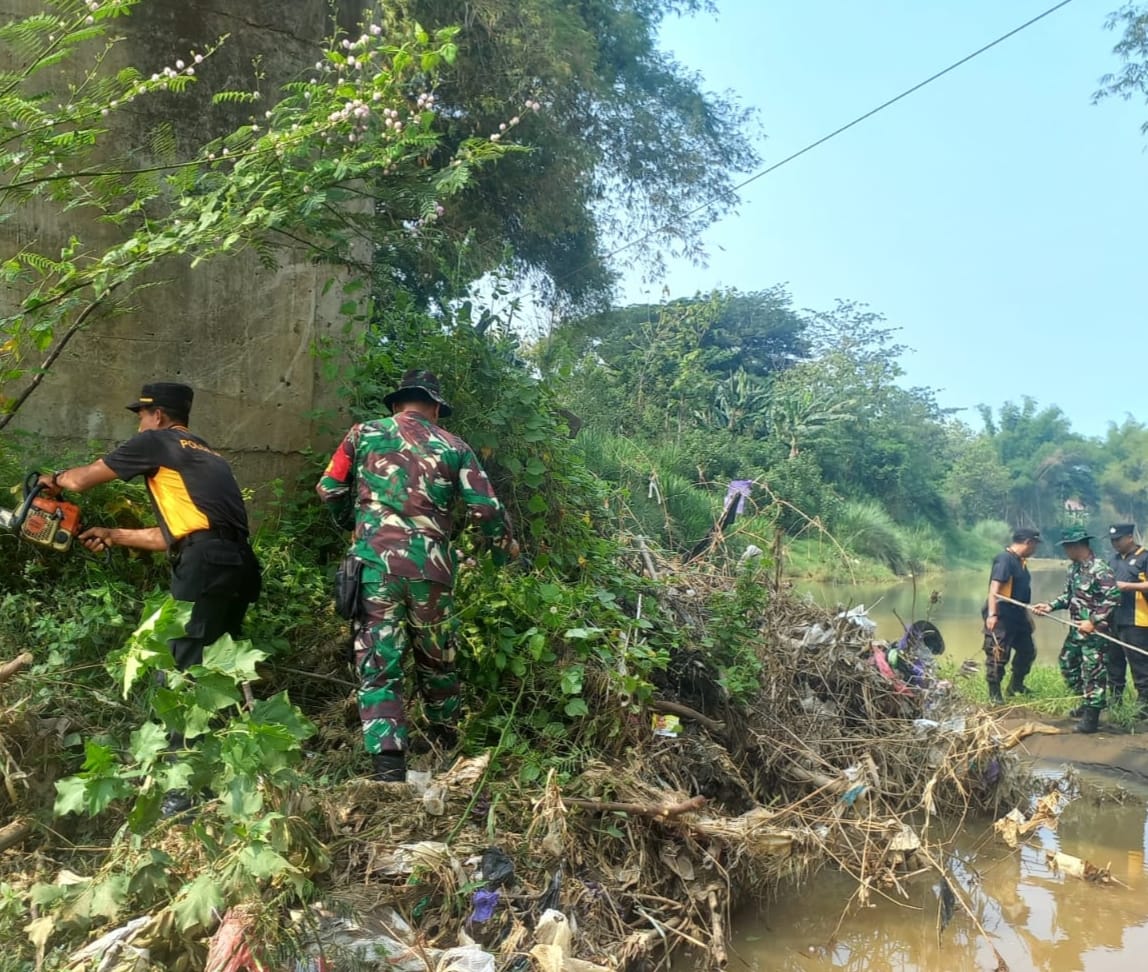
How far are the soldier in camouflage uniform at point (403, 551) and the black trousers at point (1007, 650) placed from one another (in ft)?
18.3

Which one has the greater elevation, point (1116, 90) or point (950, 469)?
point (1116, 90)

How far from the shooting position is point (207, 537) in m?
3.44

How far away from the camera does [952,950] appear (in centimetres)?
376

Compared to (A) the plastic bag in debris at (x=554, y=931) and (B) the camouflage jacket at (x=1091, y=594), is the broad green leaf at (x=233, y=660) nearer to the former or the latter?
(A) the plastic bag in debris at (x=554, y=931)

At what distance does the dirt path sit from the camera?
6391mm

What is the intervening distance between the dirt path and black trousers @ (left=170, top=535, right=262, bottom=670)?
5119 millimetres

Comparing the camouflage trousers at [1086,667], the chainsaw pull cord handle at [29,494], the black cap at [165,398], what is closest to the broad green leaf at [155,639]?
the chainsaw pull cord handle at [29,494]

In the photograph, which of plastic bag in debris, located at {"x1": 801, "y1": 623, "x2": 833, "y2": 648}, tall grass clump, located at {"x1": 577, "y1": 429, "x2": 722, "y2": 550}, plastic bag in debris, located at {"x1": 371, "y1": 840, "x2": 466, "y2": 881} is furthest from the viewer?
tall grass clump, located at {"x1": 577, "y1": 429, "x2": 722, "y2": 550}

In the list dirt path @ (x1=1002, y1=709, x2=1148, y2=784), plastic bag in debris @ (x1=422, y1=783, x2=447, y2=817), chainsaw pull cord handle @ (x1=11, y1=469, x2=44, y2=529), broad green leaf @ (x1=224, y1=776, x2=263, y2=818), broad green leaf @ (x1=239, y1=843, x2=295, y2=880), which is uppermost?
chainsaw pull cord handle @ (x1=11, y1=469, x2=44, y2=529)

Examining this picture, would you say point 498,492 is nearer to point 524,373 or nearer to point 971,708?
point 524,373

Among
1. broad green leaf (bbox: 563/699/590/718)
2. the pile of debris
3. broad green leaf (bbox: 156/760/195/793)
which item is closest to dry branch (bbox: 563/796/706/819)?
the pile of debris

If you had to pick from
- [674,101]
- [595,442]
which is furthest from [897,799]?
[674,101]

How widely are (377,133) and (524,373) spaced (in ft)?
5.30

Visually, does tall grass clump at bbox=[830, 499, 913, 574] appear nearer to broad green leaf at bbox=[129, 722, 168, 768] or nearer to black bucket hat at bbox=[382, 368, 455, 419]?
black bucket hat at bbox=[382, 368, 455, 419]
